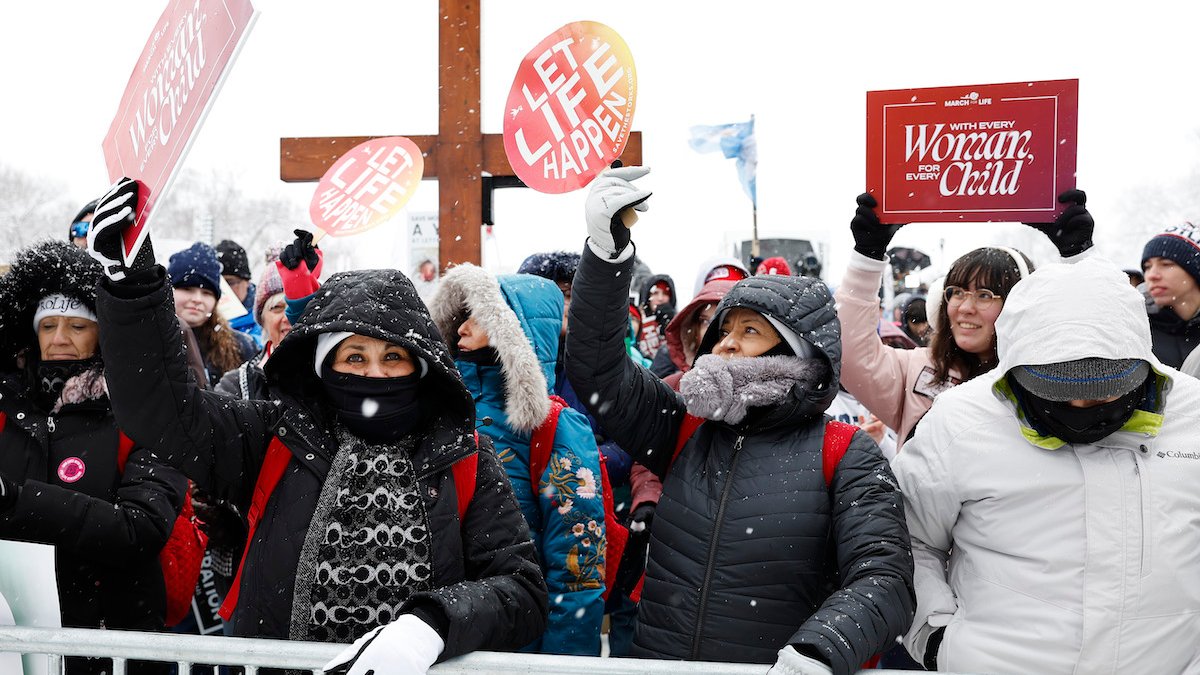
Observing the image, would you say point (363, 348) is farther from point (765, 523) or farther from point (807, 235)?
point (807, 235)

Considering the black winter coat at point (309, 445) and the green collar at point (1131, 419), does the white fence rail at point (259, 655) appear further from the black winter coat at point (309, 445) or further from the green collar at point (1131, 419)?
the green collar at point (1131, 419)

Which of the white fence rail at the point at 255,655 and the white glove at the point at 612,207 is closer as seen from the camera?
the white fence rail at the point at 255,655

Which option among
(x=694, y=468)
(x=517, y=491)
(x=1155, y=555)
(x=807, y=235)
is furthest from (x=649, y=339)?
(x=807, y=235)

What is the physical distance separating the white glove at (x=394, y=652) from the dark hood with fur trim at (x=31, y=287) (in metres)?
1.63

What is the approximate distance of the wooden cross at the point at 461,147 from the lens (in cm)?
479

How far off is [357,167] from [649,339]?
3.31 meters

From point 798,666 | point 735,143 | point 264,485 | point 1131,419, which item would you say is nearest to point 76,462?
point 264,485

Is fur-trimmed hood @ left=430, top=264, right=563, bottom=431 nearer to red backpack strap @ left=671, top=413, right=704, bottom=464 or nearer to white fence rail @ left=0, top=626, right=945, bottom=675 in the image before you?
red backpack strap @ left=671, top=413, right=704, bottom=464

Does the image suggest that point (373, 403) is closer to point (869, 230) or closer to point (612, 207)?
point (612, 207)

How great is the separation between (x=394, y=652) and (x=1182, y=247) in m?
4.36

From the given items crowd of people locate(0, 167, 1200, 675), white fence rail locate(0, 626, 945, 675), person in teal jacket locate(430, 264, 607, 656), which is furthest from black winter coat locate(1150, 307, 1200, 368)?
white fence rail locate(0, 626, 945, 675)

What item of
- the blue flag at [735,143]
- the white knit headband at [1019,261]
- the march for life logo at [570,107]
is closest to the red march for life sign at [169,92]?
the march for life logo at [570,107]

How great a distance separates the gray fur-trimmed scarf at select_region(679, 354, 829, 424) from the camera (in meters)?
2.51

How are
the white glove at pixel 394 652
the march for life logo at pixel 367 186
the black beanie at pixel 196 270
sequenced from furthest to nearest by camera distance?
the black beanie at pixel 196 270
the march for life logo at pixel 367 186
the white glove at pixel 394 652
